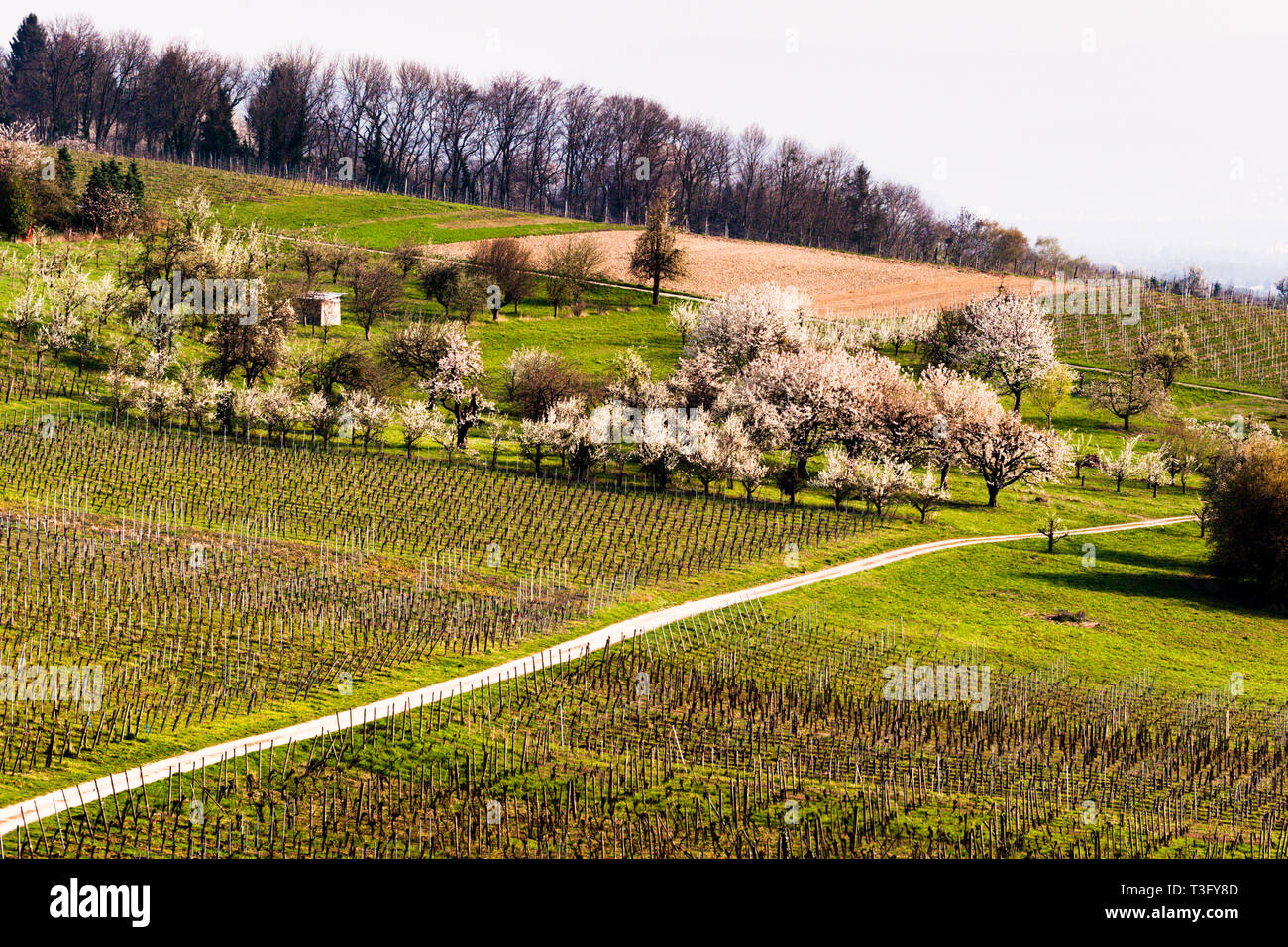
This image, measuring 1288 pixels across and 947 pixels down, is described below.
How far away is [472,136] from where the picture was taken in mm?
180375

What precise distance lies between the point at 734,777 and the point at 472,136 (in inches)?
6387

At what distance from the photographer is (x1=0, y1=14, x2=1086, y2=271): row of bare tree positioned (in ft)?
552

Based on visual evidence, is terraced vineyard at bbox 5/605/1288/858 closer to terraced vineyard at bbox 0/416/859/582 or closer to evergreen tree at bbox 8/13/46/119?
terraced vineyard at bbox 0/416/859/582

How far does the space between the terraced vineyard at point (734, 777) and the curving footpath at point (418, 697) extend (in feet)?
1.79

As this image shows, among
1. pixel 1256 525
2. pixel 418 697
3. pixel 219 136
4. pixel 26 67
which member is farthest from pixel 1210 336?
pixel 26 67

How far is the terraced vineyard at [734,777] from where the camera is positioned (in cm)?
2745

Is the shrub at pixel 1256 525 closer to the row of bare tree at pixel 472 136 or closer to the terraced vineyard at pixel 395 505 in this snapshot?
the terraced vineyard at pixel 395 505

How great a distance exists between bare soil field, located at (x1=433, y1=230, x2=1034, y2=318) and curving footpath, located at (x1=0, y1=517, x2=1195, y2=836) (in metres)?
66.9

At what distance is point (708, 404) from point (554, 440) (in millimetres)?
14992

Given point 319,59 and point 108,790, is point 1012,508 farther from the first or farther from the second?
point 319,59

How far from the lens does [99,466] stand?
5925 cm

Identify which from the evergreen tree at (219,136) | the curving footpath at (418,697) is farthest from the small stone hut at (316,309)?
the evergreen tree at (219,136)

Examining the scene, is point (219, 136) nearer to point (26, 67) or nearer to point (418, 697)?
point (26, 67)
